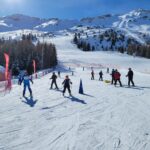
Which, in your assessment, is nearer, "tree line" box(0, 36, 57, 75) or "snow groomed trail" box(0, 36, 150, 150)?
"snow groomed trail" box(0, 36, 150, 150)

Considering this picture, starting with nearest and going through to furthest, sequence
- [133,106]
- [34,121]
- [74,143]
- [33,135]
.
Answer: [74,143] → [33,135] → [34,121] → [133,106]

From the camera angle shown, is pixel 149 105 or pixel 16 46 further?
pixel 16 46

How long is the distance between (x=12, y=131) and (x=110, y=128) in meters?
3.56

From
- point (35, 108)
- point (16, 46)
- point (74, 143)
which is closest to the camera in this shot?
point (74, 143)

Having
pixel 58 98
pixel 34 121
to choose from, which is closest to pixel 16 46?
pixel 58 98

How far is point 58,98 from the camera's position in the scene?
18.8 metres

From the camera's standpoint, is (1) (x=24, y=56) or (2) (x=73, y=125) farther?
(1) (x=24, y=56)

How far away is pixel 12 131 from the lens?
1051 cm

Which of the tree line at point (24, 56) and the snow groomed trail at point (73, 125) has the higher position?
the snow groomed trail at point (73, 125)

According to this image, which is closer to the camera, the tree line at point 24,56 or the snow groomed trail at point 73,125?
the snow groomed trail at point 73,125

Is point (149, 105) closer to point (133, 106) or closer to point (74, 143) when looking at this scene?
point (133, 106)

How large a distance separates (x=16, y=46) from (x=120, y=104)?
237ft

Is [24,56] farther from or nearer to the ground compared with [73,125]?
nearer to the ground

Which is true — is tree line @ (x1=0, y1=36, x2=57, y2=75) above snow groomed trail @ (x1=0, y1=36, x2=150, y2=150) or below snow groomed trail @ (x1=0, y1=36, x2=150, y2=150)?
below
